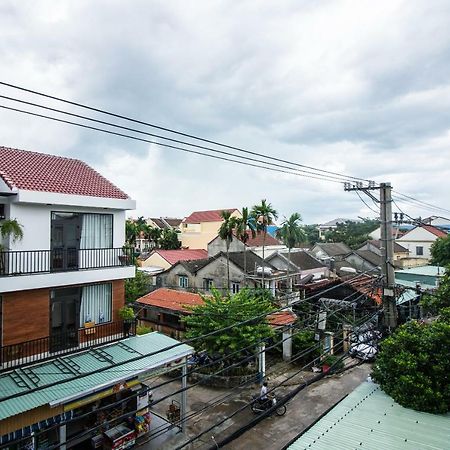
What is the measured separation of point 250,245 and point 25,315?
3484 cm

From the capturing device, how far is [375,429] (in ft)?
29.9

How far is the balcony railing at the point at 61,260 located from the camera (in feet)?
38.8

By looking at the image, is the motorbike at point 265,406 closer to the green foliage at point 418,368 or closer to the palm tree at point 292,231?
the green foliage at point 418,368

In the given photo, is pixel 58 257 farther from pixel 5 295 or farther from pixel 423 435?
pixel 423 435

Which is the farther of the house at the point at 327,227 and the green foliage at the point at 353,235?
the house at the point at 327,227

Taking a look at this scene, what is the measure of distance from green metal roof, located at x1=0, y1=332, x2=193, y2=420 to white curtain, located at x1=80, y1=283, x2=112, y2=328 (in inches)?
45.1

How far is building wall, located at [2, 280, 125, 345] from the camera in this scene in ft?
37.9

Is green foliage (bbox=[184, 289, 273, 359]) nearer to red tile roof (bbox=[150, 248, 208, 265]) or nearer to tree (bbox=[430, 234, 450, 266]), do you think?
red tile roof (bbox=[150, 248, 208, 265])

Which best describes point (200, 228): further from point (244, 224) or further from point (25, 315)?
point (25, 315)

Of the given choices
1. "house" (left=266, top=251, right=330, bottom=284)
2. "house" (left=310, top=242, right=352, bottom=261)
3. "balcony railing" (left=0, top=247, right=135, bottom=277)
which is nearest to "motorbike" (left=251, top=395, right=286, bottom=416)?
"balcony railing" (left=0, top=247, right=135, bottom=277)

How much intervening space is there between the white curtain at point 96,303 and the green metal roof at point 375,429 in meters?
8.81

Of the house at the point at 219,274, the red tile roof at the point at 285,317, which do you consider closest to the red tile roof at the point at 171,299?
the house at the point at 219,274

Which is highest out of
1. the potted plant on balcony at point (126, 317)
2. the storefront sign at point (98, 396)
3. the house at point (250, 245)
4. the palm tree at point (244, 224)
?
the palm tree at point (244, 224)

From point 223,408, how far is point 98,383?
24.0 feet
